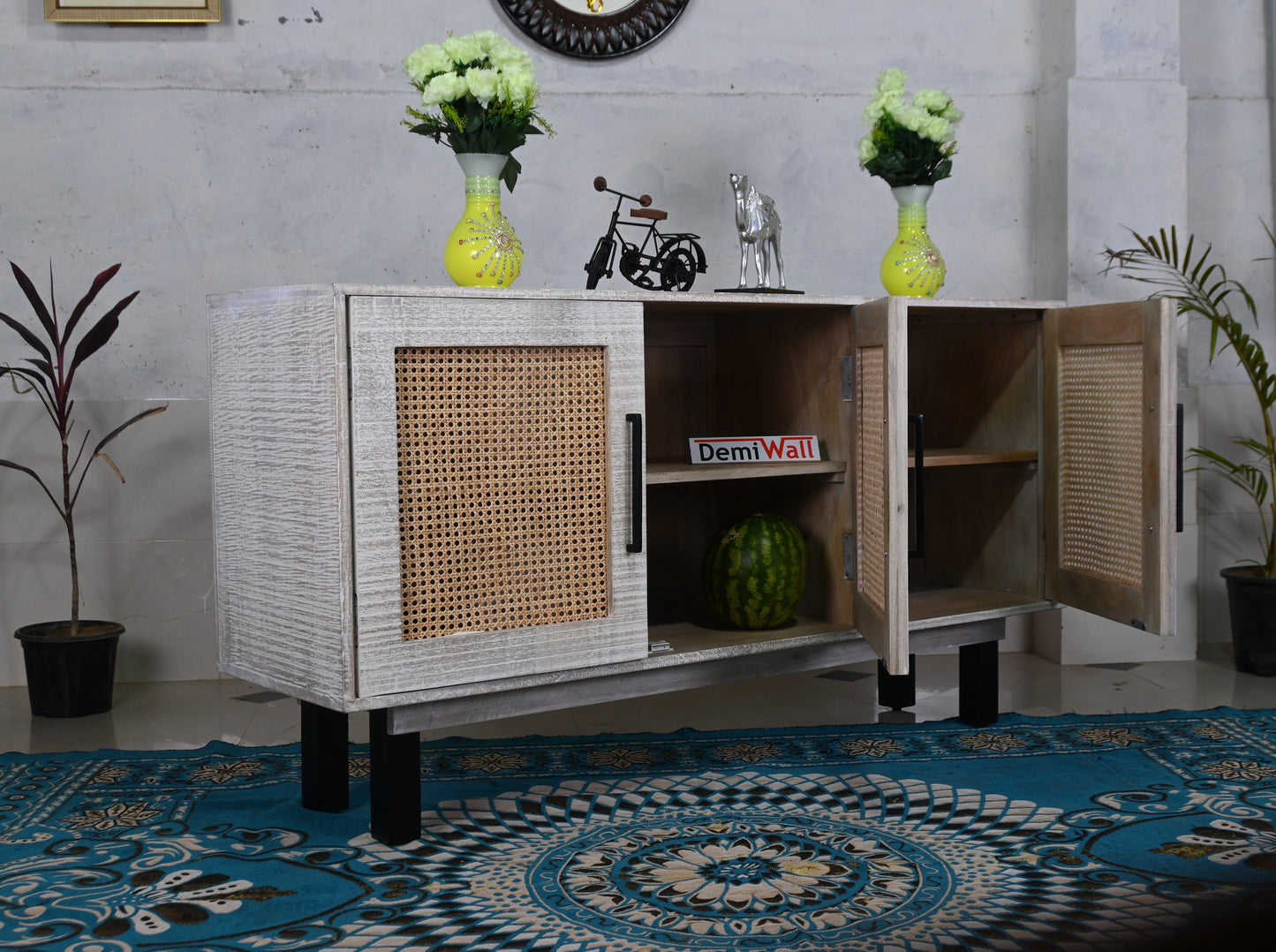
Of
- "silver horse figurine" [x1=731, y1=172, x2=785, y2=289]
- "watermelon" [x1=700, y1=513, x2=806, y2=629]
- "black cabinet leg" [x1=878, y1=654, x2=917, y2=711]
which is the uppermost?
"silver horse figurine" [x1=731, y1=172, x2=785, y2=289]

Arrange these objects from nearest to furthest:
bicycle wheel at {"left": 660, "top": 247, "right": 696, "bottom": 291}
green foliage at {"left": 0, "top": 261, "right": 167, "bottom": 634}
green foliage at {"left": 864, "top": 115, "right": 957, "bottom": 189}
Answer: bicycle wheel at {"left": 660, "top": 247, "right": 696, "bottom": 291}
green foliage at {"left": 864, "top": 115, "right": 957, "bottom": 189}
green foliage at {"left": 0, "top": 261, "right": 167, "bottom": 634}

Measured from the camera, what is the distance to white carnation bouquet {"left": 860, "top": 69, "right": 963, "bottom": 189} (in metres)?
2.97

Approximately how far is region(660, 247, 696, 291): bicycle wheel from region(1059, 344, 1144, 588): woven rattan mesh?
973 mm

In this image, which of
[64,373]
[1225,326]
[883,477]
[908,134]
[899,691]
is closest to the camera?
[883,477]

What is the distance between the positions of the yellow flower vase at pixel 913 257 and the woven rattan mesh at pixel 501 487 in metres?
1.02

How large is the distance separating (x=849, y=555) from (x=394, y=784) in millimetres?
1185

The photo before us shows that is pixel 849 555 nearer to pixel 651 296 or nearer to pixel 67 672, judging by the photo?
pixel 651 296

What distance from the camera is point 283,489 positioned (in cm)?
224

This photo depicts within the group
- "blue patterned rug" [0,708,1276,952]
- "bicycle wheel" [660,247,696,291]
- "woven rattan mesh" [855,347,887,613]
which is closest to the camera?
"blue patterned rug" [0,708,1276,952]

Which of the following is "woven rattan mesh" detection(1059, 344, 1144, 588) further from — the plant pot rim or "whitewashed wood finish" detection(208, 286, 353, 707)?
the plant pot rim

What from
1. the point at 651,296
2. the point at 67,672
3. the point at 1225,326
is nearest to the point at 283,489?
the point at 651,296

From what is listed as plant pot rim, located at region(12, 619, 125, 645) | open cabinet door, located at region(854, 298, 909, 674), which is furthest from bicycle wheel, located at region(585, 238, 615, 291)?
plant pot rim, located at region(12, 619, 125, 645)

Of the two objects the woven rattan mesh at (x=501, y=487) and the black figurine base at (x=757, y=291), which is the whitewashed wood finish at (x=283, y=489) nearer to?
the woven rattan mesh at (x=501, y=487)

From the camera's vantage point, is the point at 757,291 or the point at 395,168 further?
the point at 395,168
